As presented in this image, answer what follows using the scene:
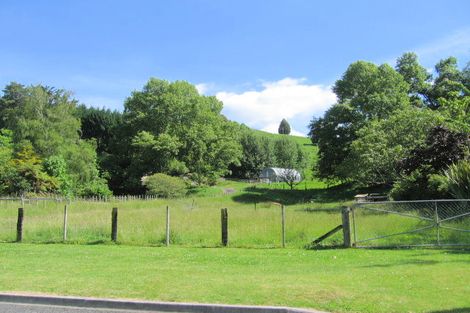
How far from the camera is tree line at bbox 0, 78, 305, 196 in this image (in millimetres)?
51500

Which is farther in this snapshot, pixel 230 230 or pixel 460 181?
pixel 230 230

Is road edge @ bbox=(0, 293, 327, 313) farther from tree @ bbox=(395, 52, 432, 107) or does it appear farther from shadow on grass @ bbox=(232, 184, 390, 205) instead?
tree @ bbox=(395, 52, 432, 107)

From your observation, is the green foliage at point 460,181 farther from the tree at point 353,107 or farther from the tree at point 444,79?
the tree at point 444,79

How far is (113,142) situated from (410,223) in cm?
6302

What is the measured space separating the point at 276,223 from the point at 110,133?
64965 mm

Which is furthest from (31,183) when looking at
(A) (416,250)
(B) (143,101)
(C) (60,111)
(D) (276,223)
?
(A) (416,250)

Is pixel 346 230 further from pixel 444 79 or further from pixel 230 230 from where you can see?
pixel 444 79

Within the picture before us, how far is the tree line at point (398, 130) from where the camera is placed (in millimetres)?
23688

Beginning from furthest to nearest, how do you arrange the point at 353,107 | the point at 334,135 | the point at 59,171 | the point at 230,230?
the point at 334,135
the point at 353,107
the point at 59,171
the point at 230,230

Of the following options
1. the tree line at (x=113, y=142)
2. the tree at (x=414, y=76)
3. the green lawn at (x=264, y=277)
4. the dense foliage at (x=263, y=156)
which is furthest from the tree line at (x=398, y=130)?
the dense foliage at (x=263, y=156)

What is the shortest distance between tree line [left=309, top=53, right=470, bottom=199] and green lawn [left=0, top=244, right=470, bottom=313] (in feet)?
27.1

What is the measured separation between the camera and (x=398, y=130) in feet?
121

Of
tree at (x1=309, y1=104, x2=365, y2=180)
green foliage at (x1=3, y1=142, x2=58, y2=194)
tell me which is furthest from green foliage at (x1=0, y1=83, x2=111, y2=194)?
tree at (x1=309, y1=104, x2=365, y2=180)

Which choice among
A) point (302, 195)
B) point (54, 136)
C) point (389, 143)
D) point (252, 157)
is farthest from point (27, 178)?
point (252, 157)
